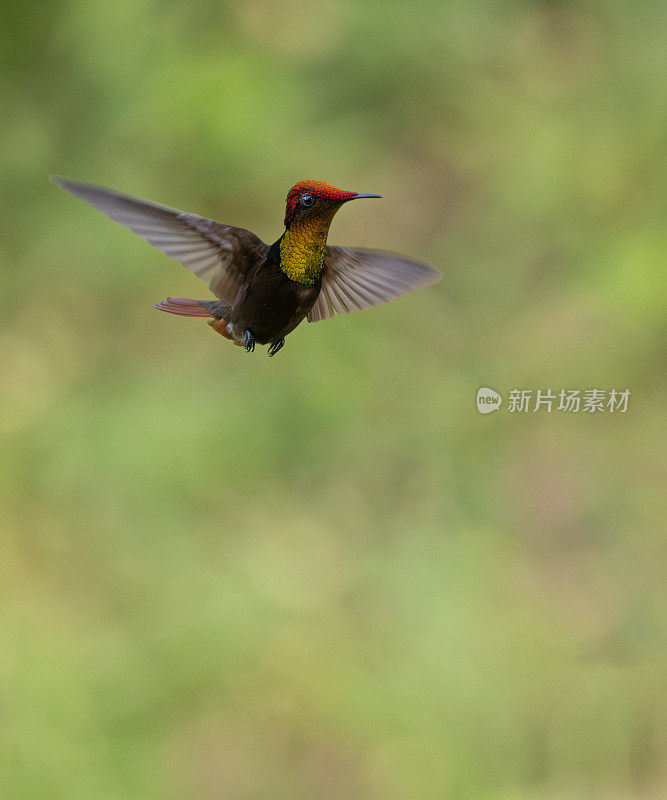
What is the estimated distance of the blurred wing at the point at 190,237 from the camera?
276 millimetres

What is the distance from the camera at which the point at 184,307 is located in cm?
35

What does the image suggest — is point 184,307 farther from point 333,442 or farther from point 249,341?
point 333,442

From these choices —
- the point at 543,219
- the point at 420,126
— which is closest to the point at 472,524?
the point at 543,219

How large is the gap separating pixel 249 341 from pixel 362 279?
11cm

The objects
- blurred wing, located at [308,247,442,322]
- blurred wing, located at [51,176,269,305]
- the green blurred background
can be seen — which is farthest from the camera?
the green blurred background

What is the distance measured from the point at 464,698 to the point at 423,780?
0.68ft

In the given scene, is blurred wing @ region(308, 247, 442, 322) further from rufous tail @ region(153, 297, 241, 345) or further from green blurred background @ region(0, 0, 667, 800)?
green blurred background @ region(0, 0, 667, 800)

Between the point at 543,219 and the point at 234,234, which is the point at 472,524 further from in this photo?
the point at 234,234

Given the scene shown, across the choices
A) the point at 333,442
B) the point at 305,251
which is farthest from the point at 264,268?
the point at 333,442

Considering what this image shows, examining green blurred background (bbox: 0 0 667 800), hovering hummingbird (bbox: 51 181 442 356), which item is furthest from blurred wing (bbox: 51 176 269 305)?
green blurred background (bbox: 0 0 667 800)

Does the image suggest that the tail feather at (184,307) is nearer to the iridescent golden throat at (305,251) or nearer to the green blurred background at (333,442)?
the iridescent golden throat at (305,251)

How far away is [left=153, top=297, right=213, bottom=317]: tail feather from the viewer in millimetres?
332

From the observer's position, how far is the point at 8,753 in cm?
199

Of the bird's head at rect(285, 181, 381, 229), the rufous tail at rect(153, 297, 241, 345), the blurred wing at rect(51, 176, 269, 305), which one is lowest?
the rufous tail at rect(153, 297, 241, 345)
